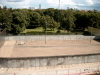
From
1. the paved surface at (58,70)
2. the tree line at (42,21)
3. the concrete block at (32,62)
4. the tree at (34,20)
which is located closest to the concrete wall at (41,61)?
the concrete block at (32,62)

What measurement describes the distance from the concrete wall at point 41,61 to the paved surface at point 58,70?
0.46 meters

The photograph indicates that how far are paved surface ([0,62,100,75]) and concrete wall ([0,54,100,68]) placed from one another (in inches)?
17.9

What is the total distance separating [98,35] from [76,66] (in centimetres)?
1781

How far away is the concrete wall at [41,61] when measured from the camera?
51.4 ft

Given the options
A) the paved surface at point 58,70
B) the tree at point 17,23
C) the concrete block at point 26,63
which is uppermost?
the tree at point 17,23

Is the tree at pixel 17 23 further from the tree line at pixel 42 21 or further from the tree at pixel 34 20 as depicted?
the tree at pixel 34 20

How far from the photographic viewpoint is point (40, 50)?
21.8m

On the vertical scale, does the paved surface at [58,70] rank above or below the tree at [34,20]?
below

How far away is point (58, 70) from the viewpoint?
15.0 m

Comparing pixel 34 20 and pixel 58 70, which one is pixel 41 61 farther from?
pixel 34 20

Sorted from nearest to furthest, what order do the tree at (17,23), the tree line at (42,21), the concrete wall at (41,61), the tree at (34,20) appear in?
the concrete wall at (41,61)
the tree at (17,23)
the tree line at (42,21)
the tree at (34,20)

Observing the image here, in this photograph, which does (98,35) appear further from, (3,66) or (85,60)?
(3,66)

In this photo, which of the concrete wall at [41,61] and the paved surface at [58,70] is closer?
the paved surface at [58,70]

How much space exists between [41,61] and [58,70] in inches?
92.7
